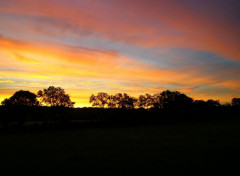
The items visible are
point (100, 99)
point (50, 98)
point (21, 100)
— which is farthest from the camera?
point (100, 99)

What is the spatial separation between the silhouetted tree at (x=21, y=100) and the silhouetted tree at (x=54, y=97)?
10.2m

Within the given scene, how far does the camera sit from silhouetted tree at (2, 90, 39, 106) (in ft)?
191

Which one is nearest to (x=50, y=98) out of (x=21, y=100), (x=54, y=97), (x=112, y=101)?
(x=54, y=97)

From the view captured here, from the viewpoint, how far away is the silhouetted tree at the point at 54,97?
77.7m

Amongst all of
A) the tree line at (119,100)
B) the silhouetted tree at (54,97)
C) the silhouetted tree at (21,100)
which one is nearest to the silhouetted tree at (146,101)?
the tree line at (119,100)

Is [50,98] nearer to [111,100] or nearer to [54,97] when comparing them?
[54,97]

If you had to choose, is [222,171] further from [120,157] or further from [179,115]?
[179,115]

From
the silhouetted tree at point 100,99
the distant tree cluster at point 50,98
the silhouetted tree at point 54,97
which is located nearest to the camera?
the distant tree cluster at point 50,98

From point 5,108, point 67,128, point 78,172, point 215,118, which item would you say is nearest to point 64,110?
point 5,108

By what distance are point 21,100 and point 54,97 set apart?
18517mm

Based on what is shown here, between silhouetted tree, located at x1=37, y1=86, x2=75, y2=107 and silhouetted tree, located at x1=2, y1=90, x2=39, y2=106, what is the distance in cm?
1022

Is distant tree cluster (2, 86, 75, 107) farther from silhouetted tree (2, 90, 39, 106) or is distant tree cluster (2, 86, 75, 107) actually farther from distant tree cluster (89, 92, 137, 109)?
distant tree cluster (89, 92, 137, 109)

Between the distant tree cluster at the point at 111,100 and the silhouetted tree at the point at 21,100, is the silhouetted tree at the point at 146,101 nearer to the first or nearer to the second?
the distant tree cluster at the point at 111,100

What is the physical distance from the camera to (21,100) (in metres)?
61.6
